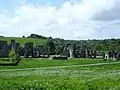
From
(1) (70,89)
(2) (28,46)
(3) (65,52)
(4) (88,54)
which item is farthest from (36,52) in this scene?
(1) (70,89)

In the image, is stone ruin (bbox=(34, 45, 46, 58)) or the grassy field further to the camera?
stone ruin (bbox=(34, 45, 46, 58))

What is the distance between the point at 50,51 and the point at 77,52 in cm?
1641

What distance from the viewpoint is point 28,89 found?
28094mm

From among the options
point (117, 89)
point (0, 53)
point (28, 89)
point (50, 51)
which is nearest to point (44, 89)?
point (28, 89)

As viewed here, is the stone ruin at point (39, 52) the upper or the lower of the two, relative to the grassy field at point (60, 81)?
upper

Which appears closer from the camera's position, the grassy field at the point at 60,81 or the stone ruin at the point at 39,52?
the grassy field at the point at 60,81

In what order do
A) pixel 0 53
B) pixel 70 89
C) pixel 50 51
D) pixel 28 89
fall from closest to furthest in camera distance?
pixel 28 89 < pixel 70 89 < pixel 0 53 < pixel 50 51

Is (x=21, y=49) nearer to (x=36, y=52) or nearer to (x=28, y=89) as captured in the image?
(x=36, y=52)

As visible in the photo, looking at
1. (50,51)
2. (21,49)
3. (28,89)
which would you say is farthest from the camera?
(50,51)

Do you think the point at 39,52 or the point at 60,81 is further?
the point at 39,52

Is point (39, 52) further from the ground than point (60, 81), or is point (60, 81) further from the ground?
point (39, 52)

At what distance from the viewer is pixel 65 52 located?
18662cm

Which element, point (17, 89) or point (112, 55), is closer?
point (17, 89)

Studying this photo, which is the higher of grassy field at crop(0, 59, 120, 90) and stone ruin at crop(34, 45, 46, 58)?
stone ruin at crop(34, 45, 46, 58)
